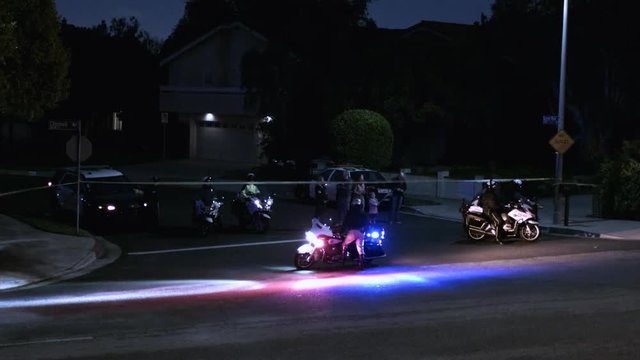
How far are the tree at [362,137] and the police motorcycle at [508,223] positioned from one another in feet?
47.9

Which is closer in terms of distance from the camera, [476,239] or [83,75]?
[476,239]

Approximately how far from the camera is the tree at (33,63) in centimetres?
1680

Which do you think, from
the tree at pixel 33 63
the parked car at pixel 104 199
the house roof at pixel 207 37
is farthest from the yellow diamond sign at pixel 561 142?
the house roof at pixel 207 37

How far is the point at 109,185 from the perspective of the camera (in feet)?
72.4

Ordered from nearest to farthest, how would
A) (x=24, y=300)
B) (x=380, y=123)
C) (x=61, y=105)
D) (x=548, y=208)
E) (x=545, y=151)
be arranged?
(x=24, y=300) → (x=548, y=208) → (x=380, y=123) → (x=545, y=151) → (x=61, y=105)

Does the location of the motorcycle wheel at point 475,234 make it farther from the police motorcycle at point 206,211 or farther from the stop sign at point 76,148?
the stop sign at point 76,148

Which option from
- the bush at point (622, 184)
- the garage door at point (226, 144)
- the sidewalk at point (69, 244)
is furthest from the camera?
the garage door at point (226, 144)

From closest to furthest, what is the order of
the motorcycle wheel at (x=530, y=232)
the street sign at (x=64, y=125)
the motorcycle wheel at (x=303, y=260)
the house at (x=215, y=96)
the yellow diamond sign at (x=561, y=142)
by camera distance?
the motorcycle wheel at (x=303, y=260) → the motorcycle wheel at (x=530, y=232) → the street sign at (x=64, y=125) → the yellow diamond sign at (x=561, y=142) → the house at (x=215, y=96)

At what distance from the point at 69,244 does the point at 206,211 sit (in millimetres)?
3723

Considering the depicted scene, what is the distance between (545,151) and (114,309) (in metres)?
38.2

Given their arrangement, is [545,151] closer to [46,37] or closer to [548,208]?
[548,208]

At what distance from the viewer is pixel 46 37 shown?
1719 cm

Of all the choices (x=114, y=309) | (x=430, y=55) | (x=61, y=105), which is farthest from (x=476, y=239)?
(x=61, y=105)

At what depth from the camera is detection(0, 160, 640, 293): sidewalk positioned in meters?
13.9
